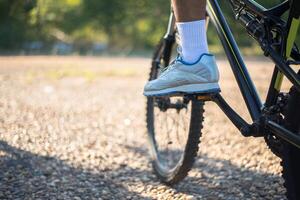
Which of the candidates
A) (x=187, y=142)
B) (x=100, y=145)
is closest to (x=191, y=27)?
(x=187, y=142)

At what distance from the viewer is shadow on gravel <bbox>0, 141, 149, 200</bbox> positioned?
7.97ft

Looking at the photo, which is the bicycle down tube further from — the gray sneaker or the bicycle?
the gray sneaker

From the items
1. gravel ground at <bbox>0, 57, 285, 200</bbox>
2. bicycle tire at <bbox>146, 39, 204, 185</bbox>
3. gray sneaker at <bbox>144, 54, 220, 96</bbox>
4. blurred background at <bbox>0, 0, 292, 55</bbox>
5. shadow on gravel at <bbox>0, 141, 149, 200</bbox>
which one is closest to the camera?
gray sneaker at <bbox>144, 54, 220, 96</bbox>

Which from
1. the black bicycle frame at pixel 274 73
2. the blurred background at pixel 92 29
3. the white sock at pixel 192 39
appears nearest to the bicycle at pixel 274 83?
the black bicycle frame at pixel 274 73

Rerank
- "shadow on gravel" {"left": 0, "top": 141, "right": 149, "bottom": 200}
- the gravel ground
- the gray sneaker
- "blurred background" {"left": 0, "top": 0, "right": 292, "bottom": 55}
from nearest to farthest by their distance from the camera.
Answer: the gray sneaker, "shadow on gravel" {"left": 0, "top": 141, "right": 149, "bottom": 200}, the gravel ground, "blurred background" {"left": 0, "top": 0, "right": 292, "bottom": 55}

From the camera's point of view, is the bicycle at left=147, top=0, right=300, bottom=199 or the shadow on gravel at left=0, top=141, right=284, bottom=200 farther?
the shadow on gravel at left=0, top=141, right=284, bottom=200

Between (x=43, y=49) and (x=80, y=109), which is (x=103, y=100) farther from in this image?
(x=43, y=49)

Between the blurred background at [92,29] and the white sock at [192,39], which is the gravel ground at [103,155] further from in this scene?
the blurred background at [92,29]

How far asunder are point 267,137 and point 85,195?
1.07 m

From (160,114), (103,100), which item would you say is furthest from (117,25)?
(160,114)

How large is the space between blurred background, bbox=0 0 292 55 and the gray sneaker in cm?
1153

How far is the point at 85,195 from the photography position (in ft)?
8.05

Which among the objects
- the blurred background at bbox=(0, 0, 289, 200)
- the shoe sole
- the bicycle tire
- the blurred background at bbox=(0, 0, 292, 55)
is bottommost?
the blurred background at bbox=(0, 0, 292, 55)

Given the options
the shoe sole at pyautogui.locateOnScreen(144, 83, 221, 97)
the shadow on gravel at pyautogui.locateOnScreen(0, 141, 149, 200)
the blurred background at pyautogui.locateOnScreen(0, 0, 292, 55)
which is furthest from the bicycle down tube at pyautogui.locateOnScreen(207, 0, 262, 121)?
the blurred background at pyautogui.locateOnScreen(0, 0, 292, 55)
